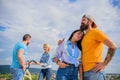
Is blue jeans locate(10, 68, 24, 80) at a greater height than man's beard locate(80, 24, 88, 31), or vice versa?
man's beard locate(80, 24, 88, 31)

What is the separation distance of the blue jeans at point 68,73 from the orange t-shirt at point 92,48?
177 millimetres

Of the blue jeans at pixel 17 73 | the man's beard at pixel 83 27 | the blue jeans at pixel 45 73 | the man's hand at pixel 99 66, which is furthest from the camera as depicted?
the blue jeans at pixel 45 73

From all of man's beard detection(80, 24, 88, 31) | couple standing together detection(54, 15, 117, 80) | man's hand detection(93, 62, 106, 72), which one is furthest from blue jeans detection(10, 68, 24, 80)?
man's hand detection(93, 62, 106, 72)

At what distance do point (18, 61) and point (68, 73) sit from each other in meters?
2.02

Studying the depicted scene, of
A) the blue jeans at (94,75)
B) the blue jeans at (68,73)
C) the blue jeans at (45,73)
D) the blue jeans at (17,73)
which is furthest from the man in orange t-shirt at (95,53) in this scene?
the blue jeans at (45,73)

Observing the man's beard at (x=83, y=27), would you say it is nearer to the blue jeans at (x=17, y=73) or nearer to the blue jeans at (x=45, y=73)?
the blue jeans at (x=17, y=73)

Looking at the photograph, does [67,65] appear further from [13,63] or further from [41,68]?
[41,68]

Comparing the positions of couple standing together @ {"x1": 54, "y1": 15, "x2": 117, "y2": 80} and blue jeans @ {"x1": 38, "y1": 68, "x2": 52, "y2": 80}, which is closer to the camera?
couple standing together @ {"x1": 54, "y1": 15, "x2": 117, "y2": 80}

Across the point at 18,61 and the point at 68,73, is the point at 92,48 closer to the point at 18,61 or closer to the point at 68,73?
the point at 68,73

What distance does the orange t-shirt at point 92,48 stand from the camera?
8.46 feet

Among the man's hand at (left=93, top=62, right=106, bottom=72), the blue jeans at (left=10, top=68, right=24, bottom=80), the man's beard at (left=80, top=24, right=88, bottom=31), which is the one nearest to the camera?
the man's hand at (left=93, top=62, right=106, bottom=72)

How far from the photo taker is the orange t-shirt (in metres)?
2.58

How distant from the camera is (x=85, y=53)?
264 cm

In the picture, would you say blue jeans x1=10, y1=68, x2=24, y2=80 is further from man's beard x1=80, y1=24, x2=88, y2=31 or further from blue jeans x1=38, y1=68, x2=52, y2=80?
man's beard x1=80, y1=24, x2=88, y2=31
